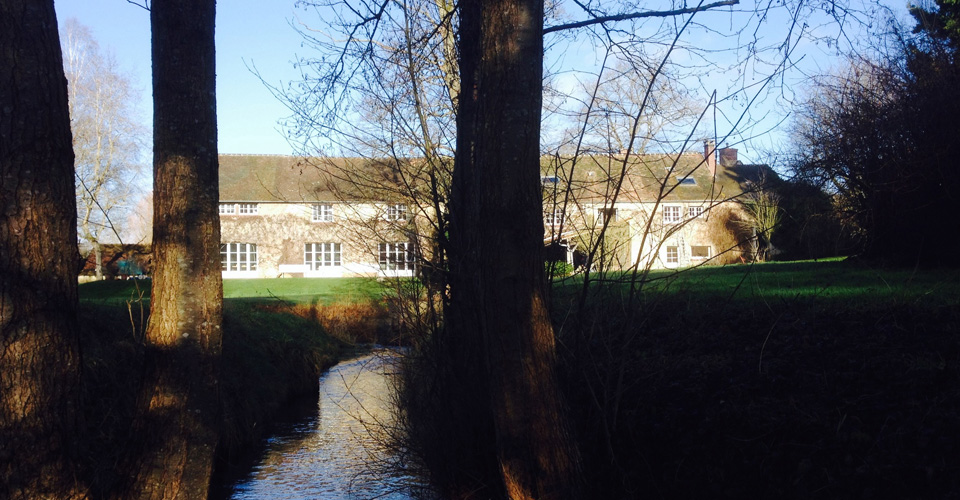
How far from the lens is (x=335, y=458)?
924cm

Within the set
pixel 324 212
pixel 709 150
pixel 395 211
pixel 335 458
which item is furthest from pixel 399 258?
pixel 324 212

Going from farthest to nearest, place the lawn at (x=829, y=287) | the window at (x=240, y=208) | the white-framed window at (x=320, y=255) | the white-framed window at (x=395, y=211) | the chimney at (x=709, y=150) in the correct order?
1. the white-framed window at (x=320, y=255)
2. the window at (x=240, y=208)
3. the white-framed window at (x=395, y=211)
4. the lawn at (x=829, y=287)
5. the chimney at (x=709, y=150)

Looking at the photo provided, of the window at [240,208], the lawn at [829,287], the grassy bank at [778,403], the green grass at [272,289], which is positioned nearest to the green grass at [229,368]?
the grassy bank at [778,403]

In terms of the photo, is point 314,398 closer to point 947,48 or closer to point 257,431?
point 257,431

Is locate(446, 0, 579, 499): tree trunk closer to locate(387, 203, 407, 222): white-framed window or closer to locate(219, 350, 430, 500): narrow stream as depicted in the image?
locate(219, 350, 430, 500): narrow stream

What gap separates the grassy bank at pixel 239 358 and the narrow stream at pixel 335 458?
0.60 meters

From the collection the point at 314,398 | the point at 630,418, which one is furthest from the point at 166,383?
the point at 314,398

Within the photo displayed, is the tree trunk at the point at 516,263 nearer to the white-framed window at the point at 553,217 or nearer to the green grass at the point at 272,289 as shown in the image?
the white-framed window at the point at 553,217

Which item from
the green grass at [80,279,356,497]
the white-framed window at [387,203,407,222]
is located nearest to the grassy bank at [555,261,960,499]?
the white-framed window at [387,203,407,222]

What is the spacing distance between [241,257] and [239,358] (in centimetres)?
3365

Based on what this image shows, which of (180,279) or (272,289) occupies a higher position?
(180,279)

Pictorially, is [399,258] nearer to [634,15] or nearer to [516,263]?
[516,263]

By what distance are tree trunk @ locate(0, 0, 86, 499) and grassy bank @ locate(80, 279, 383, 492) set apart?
0.59m

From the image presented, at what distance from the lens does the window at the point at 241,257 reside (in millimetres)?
44281
